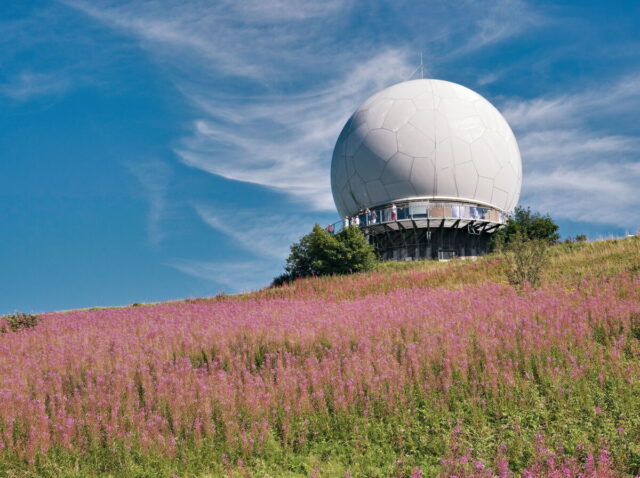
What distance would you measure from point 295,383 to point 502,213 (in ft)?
116

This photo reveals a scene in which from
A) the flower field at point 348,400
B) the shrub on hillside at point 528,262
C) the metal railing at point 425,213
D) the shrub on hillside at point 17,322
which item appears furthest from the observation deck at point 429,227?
the flower field at point 348,400

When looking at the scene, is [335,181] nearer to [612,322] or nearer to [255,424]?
[612,322]

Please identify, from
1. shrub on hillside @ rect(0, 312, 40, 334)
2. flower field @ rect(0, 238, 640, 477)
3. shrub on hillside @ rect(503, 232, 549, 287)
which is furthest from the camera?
shrub on hillside @ rect(503, 232, 549, 287)

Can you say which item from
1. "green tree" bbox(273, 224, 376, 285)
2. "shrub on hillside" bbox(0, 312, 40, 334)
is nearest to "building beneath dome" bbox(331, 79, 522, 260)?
"green tree" bbox(273, 224, 376, 285)

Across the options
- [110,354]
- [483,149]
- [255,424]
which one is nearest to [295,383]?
[255,424]

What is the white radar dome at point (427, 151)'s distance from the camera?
3428cm

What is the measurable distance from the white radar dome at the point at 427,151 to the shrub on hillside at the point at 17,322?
84.0 feet

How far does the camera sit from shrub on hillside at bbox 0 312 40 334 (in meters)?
13.8

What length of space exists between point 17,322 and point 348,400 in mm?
12539

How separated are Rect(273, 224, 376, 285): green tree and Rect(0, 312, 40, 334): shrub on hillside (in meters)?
13.2

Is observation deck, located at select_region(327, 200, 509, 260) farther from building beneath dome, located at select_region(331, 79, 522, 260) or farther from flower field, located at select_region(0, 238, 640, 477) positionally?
flower field, located at select_region(0, 238, 640, 477)

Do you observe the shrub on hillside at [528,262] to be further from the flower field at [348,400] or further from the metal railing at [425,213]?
the metal railing at [425,213]

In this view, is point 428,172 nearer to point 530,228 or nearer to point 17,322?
point 530,228

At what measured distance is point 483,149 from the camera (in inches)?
1403
